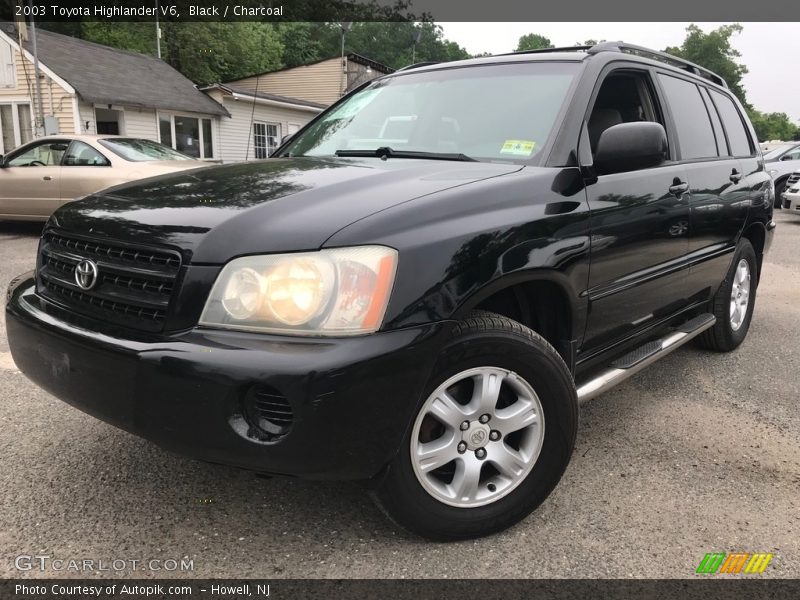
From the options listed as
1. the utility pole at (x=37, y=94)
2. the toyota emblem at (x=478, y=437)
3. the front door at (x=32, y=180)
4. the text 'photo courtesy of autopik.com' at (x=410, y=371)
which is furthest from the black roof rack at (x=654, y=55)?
the utility pole at (x=37, y=94)

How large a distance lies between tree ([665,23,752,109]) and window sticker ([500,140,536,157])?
72680mm

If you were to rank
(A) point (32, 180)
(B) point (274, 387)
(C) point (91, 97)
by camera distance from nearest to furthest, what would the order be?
1. (B) point (274, 387)
2. (A) point (32, 180)
3. (C) point (91, 97)

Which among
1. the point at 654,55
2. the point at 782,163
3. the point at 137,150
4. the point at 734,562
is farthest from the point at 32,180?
the point at 782,163

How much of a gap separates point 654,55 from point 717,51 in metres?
74.1

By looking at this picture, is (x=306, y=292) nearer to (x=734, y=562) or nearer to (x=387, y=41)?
(x=734, y=562)

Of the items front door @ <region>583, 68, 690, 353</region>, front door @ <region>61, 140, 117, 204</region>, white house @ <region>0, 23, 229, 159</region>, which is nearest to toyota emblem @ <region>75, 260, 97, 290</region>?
front door @ <region>583, 68, 690, 353</region>

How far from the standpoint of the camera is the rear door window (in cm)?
368

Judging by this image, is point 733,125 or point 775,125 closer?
point 733,125

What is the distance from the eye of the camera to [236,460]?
76.9 inches

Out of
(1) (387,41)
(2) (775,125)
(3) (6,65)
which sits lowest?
(2) (775,125)

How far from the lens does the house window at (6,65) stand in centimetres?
1769

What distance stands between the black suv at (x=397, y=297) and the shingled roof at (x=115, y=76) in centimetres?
1642

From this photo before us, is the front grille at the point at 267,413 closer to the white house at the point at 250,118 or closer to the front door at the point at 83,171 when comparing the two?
the front door at the point at 83,171

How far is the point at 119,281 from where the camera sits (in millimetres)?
2137
